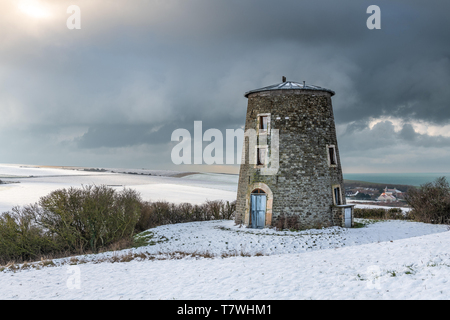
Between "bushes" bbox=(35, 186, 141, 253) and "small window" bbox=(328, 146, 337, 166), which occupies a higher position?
"small window" bbox=(328, 146, 337, 166)

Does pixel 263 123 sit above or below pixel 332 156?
above

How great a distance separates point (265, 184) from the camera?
88.8ft

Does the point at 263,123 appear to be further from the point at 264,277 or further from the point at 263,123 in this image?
the point at 264,277

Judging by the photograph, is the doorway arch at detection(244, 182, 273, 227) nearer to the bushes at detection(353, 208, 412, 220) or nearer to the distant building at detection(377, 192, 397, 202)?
the bushes at detection(353, 208, 412, 220)

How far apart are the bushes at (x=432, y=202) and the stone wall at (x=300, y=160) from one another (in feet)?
32.3

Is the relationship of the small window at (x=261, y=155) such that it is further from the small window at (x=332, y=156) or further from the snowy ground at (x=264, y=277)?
the snowy ground at (x=264, y=277)

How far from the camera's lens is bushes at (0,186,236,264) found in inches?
928

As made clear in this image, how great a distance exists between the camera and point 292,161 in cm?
2672

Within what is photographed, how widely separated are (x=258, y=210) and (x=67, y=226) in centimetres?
1268

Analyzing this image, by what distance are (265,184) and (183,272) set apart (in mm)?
13606

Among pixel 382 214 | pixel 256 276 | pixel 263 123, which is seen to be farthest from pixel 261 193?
pixel 382 214

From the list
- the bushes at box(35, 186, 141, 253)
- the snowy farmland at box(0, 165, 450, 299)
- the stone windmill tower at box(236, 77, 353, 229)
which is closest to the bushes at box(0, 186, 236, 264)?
the bushes at box(35, 186, 141, 253)

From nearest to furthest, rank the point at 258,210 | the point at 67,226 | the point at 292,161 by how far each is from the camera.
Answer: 1. the point at 67,226
2. the point at 292,161
3. the point at 258,210

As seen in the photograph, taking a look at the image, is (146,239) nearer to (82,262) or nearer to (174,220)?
(82,262)
